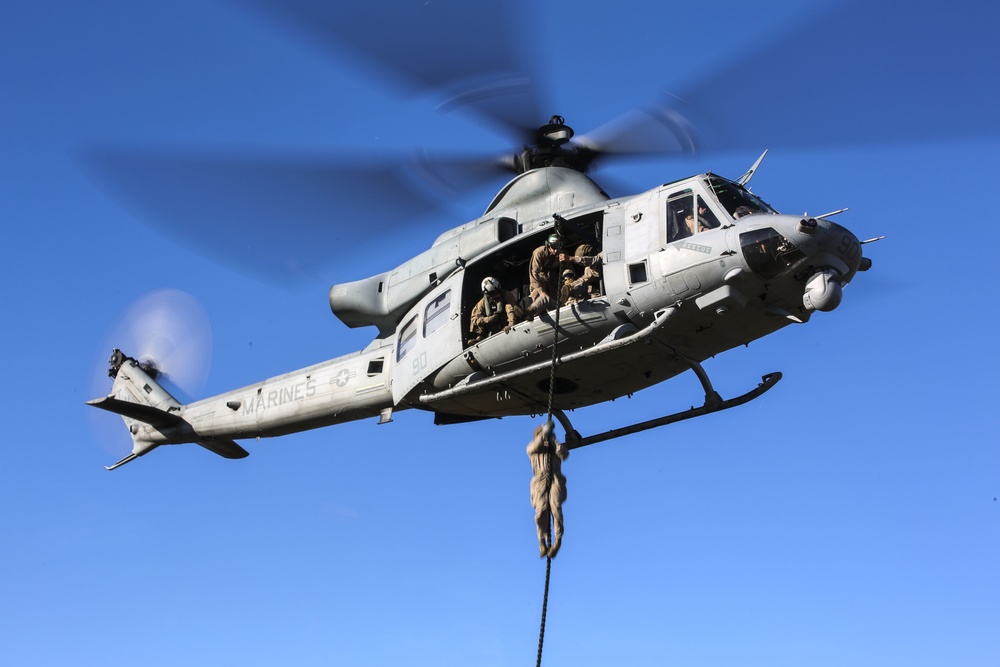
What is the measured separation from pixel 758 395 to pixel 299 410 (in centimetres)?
699

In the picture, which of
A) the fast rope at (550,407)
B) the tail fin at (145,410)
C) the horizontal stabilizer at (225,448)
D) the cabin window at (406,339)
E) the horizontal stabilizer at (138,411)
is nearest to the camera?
the fast rope at (550,407)

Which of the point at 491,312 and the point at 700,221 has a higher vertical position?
the point at 700,221

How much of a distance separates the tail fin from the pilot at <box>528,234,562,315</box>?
284 inches

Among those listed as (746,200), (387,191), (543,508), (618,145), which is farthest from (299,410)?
(746,200)

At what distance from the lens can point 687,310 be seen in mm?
13320

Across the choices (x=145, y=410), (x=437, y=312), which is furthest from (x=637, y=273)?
(x=145, y=410)

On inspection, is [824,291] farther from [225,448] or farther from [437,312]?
[225,448]

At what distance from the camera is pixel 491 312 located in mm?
14672

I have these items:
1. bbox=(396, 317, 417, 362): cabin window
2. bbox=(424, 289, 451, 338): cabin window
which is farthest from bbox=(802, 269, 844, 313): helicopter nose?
bbox=(396, 317, 417, 362): cabin window

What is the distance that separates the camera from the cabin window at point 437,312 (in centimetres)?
1526

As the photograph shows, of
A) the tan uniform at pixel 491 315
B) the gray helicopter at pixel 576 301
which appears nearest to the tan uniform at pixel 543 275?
the gray helicopter at pixel 576 301

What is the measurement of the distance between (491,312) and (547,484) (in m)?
2.32

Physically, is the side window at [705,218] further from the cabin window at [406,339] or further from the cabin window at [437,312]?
the cabin window at [406,339]

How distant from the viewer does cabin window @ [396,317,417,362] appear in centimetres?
1588
